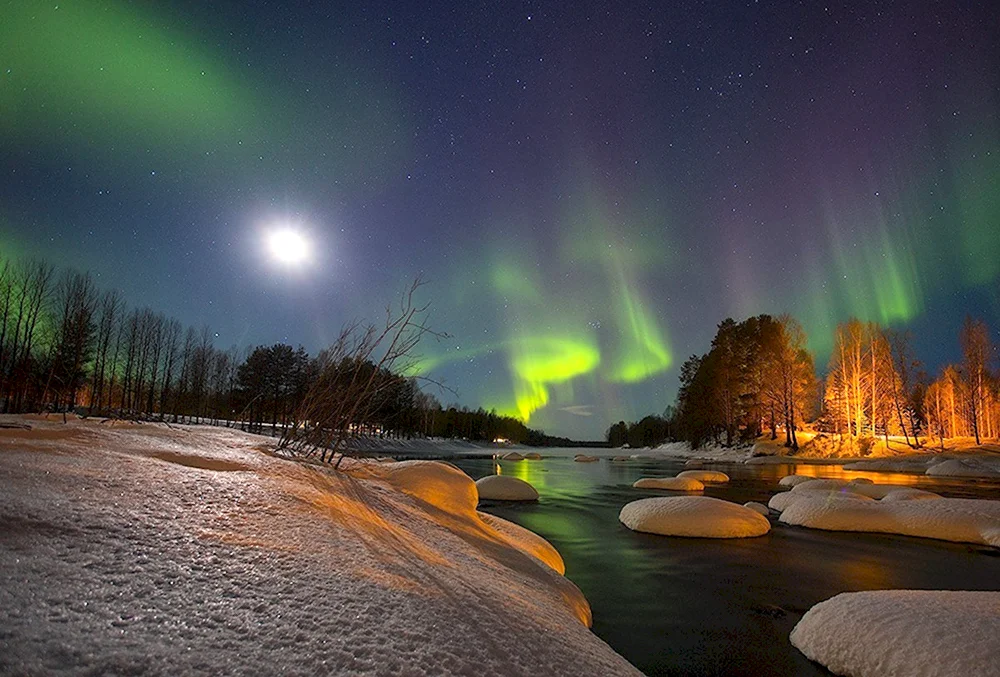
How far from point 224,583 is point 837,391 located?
5019 centimetres

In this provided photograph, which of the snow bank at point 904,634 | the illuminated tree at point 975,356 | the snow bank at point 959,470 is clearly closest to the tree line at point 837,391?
the illuminated tree at point 975,356

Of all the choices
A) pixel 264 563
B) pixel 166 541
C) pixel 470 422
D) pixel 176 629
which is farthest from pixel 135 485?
pixel 470 422

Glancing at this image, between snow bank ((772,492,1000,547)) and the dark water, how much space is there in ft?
1.36

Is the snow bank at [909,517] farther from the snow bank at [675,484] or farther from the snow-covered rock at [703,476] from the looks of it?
the snow-covered rock at [703,476]

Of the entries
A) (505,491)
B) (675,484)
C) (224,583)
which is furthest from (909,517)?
(224,583)

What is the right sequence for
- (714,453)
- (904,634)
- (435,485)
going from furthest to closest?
(714,453)
(435,485)
(904,634)

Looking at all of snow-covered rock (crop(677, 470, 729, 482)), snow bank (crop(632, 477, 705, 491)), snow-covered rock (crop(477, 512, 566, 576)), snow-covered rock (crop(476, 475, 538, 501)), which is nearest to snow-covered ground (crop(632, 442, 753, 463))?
snow-covered rock (crop(677, 470, 729, 482))

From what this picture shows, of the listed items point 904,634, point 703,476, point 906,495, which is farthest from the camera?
point 703,476

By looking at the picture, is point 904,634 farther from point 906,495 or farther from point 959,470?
point 959,470

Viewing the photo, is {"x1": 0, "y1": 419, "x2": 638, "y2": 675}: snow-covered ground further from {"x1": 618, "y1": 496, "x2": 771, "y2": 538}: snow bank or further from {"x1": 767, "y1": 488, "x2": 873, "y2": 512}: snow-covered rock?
{"x1": 767, "y1": 488, "x2": 873, "y2": 512}: snow-covered rock

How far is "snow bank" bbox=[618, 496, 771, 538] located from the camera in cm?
966

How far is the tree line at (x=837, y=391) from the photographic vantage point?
39.8m

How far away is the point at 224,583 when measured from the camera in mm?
1433

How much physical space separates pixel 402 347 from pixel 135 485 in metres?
2.79
